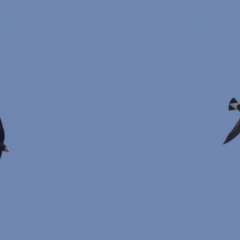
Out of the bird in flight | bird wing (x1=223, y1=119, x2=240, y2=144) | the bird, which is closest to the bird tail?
the bird in flight

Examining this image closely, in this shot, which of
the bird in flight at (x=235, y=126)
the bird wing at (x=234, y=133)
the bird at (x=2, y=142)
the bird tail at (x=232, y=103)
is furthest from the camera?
the bird tail at (x=232, y=103)

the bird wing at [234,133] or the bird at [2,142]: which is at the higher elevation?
the bird wing at [234,133]

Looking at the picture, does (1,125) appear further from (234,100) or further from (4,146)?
(234,100)

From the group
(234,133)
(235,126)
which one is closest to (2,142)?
(234,133)

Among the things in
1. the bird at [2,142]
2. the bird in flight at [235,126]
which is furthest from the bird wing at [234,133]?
the bird at [2,142]

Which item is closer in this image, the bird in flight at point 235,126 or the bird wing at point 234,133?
the bird wing at point 234,133

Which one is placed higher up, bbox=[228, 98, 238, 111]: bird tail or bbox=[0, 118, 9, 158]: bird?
bbox=[228, 98, 238, 111]: bird tail

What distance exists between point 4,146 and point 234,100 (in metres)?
9.69

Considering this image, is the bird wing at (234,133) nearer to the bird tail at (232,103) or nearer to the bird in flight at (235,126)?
the bird in flight at (235,126)

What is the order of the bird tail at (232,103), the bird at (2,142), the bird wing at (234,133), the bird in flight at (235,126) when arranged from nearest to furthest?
the bird at (2,142), the bird wing at (234,133), the bird in flight at (235,126), the bird tail at (232,103)

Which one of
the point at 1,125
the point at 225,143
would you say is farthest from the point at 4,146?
the point at 225,143

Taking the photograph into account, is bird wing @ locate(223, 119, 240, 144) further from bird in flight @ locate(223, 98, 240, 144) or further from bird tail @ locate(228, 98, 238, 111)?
Result: bird tail @ locate(228, 98, 238, 111)

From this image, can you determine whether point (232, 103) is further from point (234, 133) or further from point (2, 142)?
point (2, 142)

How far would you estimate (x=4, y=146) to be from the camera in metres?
68.2
